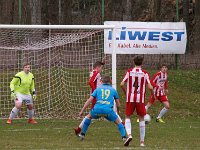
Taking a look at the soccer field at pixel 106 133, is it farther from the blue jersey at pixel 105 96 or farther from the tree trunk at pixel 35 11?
the tree trunk at pixel 35 11

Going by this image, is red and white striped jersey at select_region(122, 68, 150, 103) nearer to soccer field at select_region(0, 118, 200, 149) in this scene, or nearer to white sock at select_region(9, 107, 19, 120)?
soccer field at select_region(0, 118, 200, 149)

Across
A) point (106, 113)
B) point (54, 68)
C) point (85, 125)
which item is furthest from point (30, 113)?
point (106, 113)

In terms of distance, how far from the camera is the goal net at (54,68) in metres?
22.8

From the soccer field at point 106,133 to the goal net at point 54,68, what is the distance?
5.25 feet

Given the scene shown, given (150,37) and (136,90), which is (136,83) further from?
(150,37)

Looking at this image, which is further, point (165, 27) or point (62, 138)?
point (165, 27)

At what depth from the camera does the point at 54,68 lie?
76.6 feet

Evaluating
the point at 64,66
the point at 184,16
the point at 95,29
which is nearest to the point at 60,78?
the point at 64,66

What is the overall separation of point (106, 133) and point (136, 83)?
2.83 metres

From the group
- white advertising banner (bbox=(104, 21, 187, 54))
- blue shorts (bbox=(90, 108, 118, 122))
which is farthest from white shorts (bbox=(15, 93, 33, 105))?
white advertising banner (bbox=(104, 21, 187, 54))

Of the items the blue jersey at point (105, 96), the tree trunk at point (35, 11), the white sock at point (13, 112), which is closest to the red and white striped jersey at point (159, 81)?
the white sock at point (13, 112)

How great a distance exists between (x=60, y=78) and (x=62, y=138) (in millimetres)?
6694

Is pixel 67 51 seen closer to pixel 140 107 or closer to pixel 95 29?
pixel 95 29

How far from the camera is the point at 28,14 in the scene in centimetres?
2752
